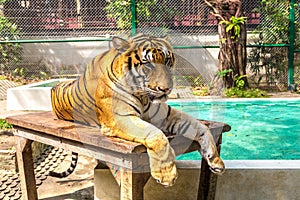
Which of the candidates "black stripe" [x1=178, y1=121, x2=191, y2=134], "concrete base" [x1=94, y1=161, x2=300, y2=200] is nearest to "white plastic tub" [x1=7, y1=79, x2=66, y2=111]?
"concrete base" [x1=94, y1=161, x2=300, y2=200]

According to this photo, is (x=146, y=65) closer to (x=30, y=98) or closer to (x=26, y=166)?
(x=26, y=166)

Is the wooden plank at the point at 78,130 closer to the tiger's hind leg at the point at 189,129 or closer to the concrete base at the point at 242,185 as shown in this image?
the tiger's hind leg at the point at 189,129

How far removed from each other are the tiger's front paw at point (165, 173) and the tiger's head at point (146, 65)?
274 mm

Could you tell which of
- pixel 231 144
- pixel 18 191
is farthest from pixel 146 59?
pixel 231 144

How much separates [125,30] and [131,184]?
575 cm

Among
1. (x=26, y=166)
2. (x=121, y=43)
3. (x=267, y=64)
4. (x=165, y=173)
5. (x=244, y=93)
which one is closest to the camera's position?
(x=165, y=173)

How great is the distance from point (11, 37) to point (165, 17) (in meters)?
3.48

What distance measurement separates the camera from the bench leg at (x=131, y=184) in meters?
1.62

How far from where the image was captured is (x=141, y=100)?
1.66 m

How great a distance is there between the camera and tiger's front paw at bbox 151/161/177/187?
1.47m

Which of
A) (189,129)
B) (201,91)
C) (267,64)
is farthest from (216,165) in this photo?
(267,64)

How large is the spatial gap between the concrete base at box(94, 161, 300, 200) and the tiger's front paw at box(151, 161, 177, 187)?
681 mm

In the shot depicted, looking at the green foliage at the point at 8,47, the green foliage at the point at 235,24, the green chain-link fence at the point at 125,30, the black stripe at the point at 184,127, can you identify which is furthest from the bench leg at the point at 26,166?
the green foliage at the point at 8,47

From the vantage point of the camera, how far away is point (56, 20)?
790 centimetres
